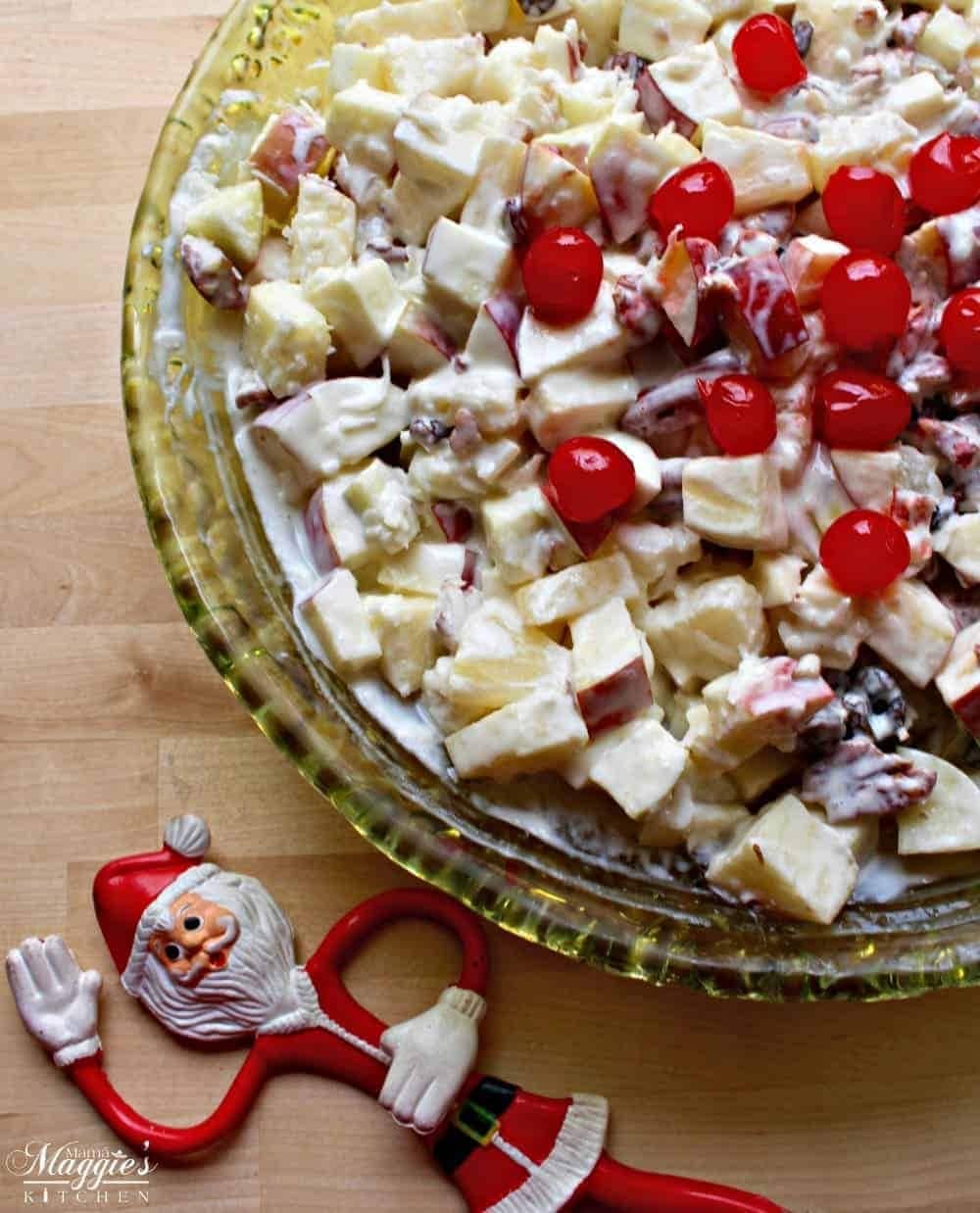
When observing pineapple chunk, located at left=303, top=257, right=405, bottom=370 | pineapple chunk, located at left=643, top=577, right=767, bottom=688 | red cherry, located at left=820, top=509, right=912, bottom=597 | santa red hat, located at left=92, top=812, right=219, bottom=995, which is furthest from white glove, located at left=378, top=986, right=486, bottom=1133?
pineapple chunk, located at left=303, top=257, right=405, bottom=370

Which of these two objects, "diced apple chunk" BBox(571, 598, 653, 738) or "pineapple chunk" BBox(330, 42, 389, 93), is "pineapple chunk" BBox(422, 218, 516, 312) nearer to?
"pineapple chunk" BBox(330, 42, 389, 93)

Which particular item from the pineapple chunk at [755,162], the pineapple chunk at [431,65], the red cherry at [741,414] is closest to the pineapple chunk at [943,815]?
the red cherry at [741,414]

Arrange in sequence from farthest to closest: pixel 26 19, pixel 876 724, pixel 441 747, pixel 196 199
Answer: pixel 26 19
pixel 196 199
pixel 441 747
pixel 876 724

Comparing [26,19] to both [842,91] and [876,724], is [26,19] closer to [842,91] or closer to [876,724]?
[842,91]

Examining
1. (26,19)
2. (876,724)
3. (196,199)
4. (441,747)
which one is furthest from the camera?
(26,19)

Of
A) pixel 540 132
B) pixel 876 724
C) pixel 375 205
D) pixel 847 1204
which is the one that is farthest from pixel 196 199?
pixel 847 1204

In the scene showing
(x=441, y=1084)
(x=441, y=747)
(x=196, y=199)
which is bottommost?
(x=441, y=1084)

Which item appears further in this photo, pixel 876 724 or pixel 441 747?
pixel 441 747
